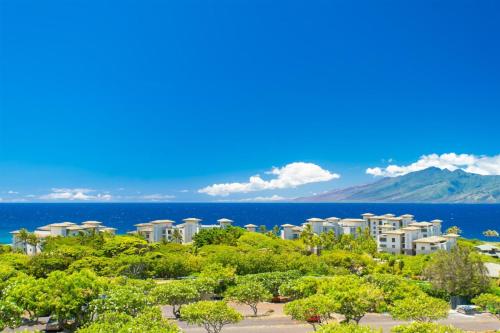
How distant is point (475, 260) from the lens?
51.9m

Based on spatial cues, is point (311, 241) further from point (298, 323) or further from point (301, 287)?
point (298, 323)

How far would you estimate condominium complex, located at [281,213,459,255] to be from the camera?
90.4 meters

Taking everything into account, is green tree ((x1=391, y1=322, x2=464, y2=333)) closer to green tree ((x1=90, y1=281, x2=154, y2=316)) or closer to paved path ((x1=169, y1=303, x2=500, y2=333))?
paved path ((x1=169, y1=303, x2=500, y2=333))

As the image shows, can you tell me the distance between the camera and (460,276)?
49.9 metres

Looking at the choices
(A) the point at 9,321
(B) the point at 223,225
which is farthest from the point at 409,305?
(B) the point at 223,225

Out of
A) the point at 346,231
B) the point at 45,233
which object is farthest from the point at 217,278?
the point at 346,231

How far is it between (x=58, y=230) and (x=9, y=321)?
269 ft

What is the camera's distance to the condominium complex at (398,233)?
9038 centimetres

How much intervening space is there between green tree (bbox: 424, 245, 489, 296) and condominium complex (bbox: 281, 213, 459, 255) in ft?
127

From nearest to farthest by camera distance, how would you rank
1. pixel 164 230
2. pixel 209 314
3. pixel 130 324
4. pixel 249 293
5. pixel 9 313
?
pixel 130 324 → pixel 9 313 → pixel 209 314 → pixel 249 293 → pixel 164 230

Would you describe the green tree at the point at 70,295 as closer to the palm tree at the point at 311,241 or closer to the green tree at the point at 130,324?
the green tree at the point at 130,324

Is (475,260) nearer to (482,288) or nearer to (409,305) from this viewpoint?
(482,288)

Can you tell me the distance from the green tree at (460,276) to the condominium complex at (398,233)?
38.6m

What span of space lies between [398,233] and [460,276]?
45916 mm
